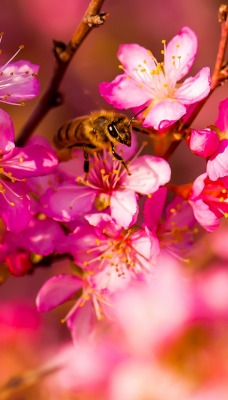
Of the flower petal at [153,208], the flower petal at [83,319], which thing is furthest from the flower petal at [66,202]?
the flower petal at [83,319]

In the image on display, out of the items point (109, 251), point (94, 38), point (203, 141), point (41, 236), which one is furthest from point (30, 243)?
point (94, 38)

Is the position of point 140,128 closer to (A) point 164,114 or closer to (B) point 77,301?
(A) point 164,114

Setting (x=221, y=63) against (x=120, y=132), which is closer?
(x=221, y=63)

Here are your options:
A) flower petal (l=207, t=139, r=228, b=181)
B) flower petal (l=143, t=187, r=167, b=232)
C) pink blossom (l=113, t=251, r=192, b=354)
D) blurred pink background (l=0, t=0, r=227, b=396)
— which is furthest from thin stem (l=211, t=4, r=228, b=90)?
blurred pink background (l=0, t=0, r=227, b=396)

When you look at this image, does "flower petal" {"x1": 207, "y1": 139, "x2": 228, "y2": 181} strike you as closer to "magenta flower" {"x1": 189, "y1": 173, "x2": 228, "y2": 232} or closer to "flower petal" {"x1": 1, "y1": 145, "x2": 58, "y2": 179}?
"magenta flower" {"x1": 189, "y1": 173, "x2": 228, "y2": 232}

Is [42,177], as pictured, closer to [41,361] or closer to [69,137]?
[69,137]

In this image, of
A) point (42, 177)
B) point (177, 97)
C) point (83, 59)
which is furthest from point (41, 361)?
point (83, 59)
